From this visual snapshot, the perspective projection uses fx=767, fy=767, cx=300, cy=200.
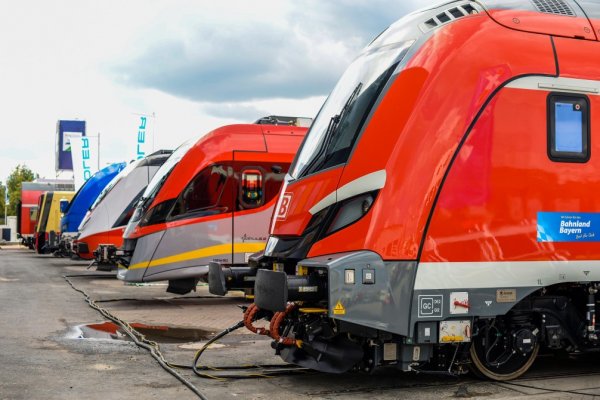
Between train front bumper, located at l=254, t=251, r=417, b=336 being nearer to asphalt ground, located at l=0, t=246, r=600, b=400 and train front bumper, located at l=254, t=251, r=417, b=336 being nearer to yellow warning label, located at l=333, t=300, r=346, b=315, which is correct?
yellow warning label, located at l=333, t=300, r=346, b=315

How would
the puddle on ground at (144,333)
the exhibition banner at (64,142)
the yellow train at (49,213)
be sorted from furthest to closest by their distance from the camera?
1. the exhibition banner at (64,142)
2. the yellow train at (49,213)
3. the puddle on ground at (144,333)

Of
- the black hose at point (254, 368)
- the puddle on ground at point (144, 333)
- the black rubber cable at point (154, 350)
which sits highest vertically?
the black rubber cable at point (154, 350)

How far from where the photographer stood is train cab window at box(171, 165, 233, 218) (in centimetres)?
1438

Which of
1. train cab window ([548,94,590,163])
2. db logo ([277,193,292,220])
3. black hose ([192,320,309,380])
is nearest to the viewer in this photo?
train cab window ([548,94,590,163])

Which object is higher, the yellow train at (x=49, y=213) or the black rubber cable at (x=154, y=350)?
the yellow train at (x=49, y=213)

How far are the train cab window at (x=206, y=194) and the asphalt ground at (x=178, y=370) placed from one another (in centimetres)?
211

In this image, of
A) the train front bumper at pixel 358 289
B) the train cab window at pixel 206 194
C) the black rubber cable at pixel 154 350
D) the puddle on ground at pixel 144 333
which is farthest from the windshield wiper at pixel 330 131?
the train cab window at pixel 206 194

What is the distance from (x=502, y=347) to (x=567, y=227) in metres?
1.31

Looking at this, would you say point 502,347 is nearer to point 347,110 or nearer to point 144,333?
point 347,110

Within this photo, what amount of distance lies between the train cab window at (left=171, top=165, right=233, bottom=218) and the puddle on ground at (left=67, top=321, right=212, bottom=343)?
3.04 meters

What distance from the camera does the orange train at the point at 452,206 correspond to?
22.0ft

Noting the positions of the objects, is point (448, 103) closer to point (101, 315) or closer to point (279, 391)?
point (279, 391)

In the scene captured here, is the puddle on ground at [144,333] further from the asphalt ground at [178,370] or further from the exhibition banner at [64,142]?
the exhibition banner at [64,142]

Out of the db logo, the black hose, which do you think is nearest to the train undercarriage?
the black hose
